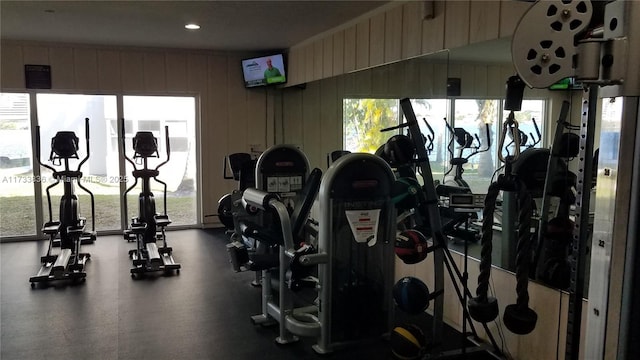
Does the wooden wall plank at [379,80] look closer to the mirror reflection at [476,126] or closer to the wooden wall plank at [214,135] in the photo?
the mirror reflection at [476,126]

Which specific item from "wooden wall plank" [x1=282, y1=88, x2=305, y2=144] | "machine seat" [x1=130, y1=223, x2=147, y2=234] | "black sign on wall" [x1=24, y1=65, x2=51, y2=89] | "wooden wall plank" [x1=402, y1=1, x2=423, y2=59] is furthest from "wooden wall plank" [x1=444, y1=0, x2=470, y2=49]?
"black sign on wall" [x1=24, y1=65, x2=51, y2=89]

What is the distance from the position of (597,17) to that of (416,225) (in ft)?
8.47

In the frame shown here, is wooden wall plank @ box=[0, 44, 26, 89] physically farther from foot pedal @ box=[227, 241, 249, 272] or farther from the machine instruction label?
the machine instruction label

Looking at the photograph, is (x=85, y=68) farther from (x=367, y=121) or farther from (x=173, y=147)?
(x=367, y=121)

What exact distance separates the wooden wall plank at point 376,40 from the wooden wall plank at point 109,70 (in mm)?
3903

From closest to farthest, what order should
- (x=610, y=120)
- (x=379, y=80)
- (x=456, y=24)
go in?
1. (x=610, y=120)
2. (x=456, y=24)
3. (x=379, y=80)

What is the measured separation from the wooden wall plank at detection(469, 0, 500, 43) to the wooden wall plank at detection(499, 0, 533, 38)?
0.12 feet

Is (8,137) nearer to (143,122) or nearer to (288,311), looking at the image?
(143,122)

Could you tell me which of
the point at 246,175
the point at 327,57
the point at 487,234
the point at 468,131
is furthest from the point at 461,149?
the point at 327,57

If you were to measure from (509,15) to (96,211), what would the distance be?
243 inches

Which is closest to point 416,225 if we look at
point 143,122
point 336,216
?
point 336,216

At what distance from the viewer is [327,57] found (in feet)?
A: 19.0

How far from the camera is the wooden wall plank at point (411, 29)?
397cm

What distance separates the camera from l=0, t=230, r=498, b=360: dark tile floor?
3.28m
